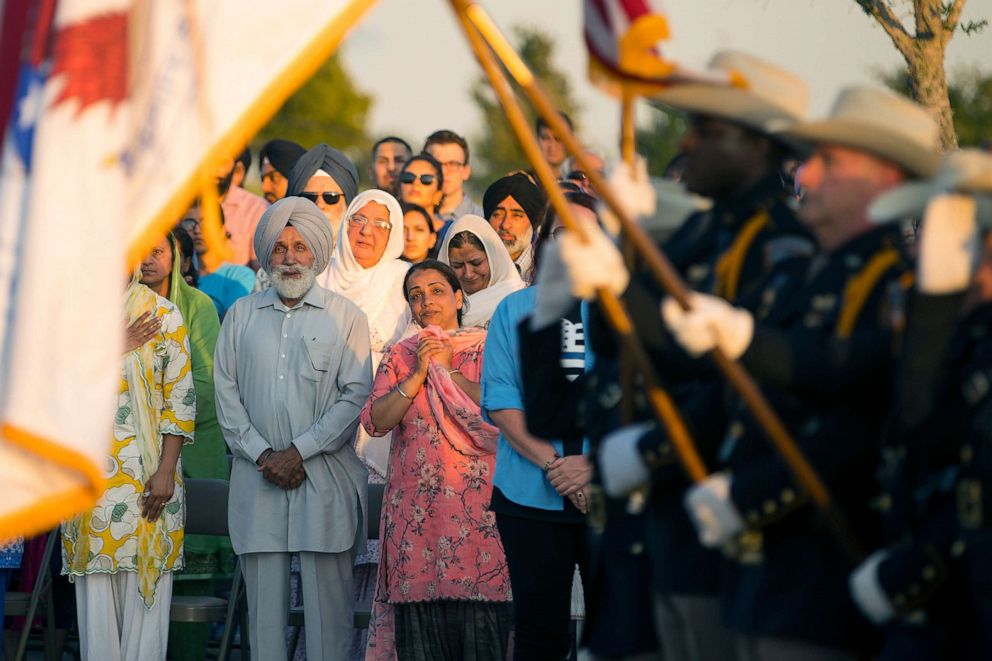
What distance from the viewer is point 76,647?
1001 cm

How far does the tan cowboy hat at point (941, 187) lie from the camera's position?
4.11m

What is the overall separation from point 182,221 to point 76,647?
2.76 m

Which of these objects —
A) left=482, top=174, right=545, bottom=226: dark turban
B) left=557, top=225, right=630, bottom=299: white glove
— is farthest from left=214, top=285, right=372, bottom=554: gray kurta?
left=557, top=225, right=630, bottom=299: white glove

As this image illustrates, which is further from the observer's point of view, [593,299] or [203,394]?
[203,394]

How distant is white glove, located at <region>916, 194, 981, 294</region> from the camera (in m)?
4.07

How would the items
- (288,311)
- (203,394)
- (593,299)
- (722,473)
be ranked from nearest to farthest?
(722,473) → (593,299) → (288,311) → (203,394)

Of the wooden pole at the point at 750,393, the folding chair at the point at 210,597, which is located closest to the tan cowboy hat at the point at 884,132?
the wooden pole at the point at 750,393

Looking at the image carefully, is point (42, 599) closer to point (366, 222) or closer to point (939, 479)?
point (366, 222)

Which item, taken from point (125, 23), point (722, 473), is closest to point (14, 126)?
point (125, 23)

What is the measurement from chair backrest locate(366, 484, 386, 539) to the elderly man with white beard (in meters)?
0.20

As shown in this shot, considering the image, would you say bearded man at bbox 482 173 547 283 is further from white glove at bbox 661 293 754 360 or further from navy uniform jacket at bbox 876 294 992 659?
navy uniform jacket at bbox 876 294 992 659

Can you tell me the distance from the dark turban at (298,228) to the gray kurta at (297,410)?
0.19m

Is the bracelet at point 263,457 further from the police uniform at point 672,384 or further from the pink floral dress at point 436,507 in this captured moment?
the police uniform at point 672,384

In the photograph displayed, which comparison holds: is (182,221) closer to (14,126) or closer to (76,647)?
(76,647)
